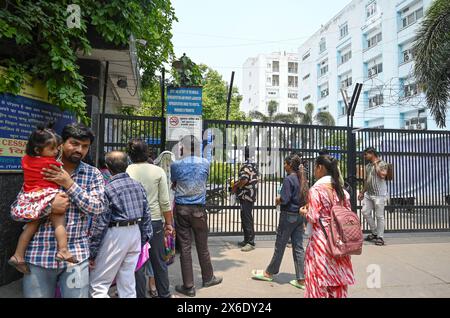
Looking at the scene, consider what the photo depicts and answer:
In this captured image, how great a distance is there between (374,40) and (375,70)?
8.49ft

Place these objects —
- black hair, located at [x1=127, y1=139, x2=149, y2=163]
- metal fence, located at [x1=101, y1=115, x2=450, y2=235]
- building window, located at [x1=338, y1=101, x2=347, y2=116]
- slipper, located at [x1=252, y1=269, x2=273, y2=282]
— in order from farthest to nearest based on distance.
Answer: building window, located at [x1=338, y1=101, x2=347, y2=116]
metal fence, located at [x1=101, y1=115, x2=450, y2=235]
slipper, located at [x1=252, y1=269, x2=273, y2=282]
black hair, located at [x1=127, y1=139, x2=149, y2=163]

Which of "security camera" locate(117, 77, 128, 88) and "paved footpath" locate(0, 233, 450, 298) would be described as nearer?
"paved footpath" locate(0, 233, 450, 298)

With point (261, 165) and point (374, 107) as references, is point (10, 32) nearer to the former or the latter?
point (261, 165)

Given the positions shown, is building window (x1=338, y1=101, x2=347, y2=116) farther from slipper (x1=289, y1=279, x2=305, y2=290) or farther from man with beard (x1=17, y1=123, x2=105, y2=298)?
man with beard (x1=17, y1=123, x2=105, y2=298)

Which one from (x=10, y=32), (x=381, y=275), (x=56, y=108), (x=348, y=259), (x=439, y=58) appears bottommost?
(x=381, y=275)

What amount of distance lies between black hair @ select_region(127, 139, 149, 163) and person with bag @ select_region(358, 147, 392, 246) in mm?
4804

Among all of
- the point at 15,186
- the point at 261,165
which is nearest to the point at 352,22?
the point at 261,165

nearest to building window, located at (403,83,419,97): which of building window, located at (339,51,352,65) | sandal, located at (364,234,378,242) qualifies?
sandal, located at (364,234,378,242)

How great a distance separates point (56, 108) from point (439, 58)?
881cm

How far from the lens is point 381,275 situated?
4.64 m

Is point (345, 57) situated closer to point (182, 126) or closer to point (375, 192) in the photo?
point (375, 192)

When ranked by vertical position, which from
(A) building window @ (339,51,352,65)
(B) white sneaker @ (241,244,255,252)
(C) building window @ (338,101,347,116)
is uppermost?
(A) building window @ (339,51,352,65)

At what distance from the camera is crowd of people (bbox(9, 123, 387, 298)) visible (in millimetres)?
2213

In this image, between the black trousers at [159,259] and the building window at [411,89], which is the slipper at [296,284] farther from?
the building window at [411,89]
